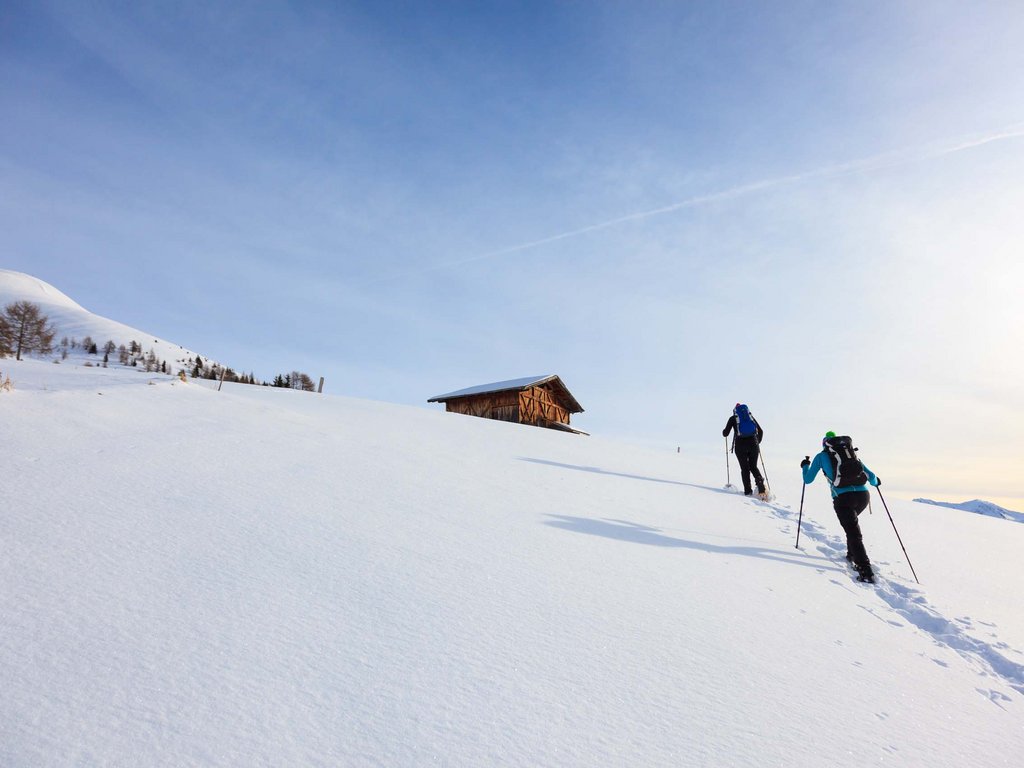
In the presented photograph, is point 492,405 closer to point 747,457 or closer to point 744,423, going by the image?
point 744,423

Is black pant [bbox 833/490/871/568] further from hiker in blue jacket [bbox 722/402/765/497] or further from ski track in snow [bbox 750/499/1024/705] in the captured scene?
hiker in blue jacket [bbox 722/402/765/497]

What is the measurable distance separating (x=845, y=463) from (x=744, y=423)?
4.35 metres

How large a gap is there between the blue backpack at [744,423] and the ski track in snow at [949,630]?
4346 millimetres

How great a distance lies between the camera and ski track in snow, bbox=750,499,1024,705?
12.6 ft

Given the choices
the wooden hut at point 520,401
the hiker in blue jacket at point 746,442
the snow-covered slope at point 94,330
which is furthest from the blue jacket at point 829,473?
the snow-covered slope at point 94,330

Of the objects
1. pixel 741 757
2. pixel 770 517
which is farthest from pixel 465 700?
pixel 770 517

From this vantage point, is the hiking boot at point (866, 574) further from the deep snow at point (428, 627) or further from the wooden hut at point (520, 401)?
the wooden hut at point (520, 401)

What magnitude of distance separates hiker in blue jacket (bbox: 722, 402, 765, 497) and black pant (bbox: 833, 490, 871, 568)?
3.50m

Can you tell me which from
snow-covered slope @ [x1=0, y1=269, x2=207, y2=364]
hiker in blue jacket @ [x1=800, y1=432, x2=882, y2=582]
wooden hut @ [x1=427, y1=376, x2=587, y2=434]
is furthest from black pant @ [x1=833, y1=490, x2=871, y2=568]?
snow-covered slope @ [x1=0, y1=269, x2=207, y2=364]

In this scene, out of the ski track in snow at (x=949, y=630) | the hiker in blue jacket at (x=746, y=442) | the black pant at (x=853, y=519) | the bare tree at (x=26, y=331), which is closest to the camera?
the ski track in snow at (x=949, y=630)

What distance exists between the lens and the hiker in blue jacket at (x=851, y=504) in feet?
19.1

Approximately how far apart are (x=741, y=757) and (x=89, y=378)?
44.9 feet

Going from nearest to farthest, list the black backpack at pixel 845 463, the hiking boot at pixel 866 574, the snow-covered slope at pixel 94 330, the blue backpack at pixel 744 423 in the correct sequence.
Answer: the hiking boot at pixel 866 574 < the black backpack at pixel 845 463 < the blue backpack at pixel 744 423 < the snow-covered slope at pixel 94 330

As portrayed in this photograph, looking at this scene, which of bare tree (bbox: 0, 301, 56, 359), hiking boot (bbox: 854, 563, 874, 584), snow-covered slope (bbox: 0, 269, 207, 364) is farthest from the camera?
snow-covered slope (bbox: 0, 269, 207, 364)
